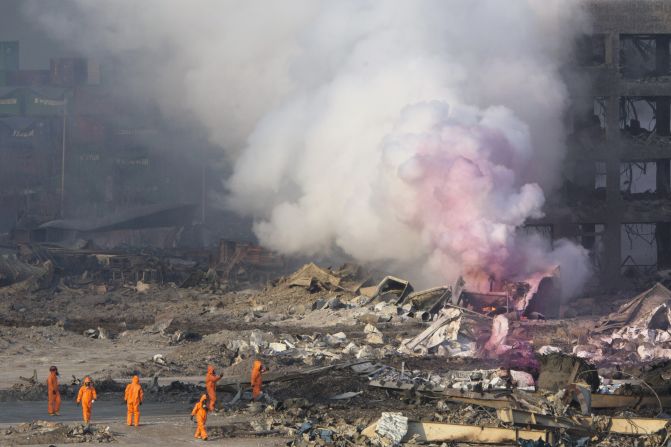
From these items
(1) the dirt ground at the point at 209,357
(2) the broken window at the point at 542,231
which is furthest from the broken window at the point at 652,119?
(1) the dirt ground at the point at 209,357

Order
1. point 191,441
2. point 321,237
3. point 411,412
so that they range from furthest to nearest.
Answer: point 321,237
point 411,412
point 191,441

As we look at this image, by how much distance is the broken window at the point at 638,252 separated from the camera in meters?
55.8

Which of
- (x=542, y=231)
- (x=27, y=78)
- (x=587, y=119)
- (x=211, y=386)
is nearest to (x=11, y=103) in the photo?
(x=27, y=78)

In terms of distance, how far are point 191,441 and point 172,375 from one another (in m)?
9.08

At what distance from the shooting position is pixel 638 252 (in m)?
61.6

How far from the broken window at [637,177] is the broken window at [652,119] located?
1.38 meters

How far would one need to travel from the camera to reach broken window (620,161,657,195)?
185ft

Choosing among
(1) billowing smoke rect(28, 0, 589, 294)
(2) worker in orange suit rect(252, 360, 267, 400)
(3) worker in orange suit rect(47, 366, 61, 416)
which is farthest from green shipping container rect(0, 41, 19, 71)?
(3) worker in orange suit rect(47, 366, 61, 416)

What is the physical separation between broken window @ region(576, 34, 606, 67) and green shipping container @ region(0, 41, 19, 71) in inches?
2315

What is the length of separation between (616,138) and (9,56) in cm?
6109

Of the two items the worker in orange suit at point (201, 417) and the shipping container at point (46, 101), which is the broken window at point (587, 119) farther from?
the shipping container at point (46, 101)

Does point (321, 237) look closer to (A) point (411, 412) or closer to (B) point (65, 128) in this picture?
(A) point (411, 412)

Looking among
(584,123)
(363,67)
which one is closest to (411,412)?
(363,67)

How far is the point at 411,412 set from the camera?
965 inches
